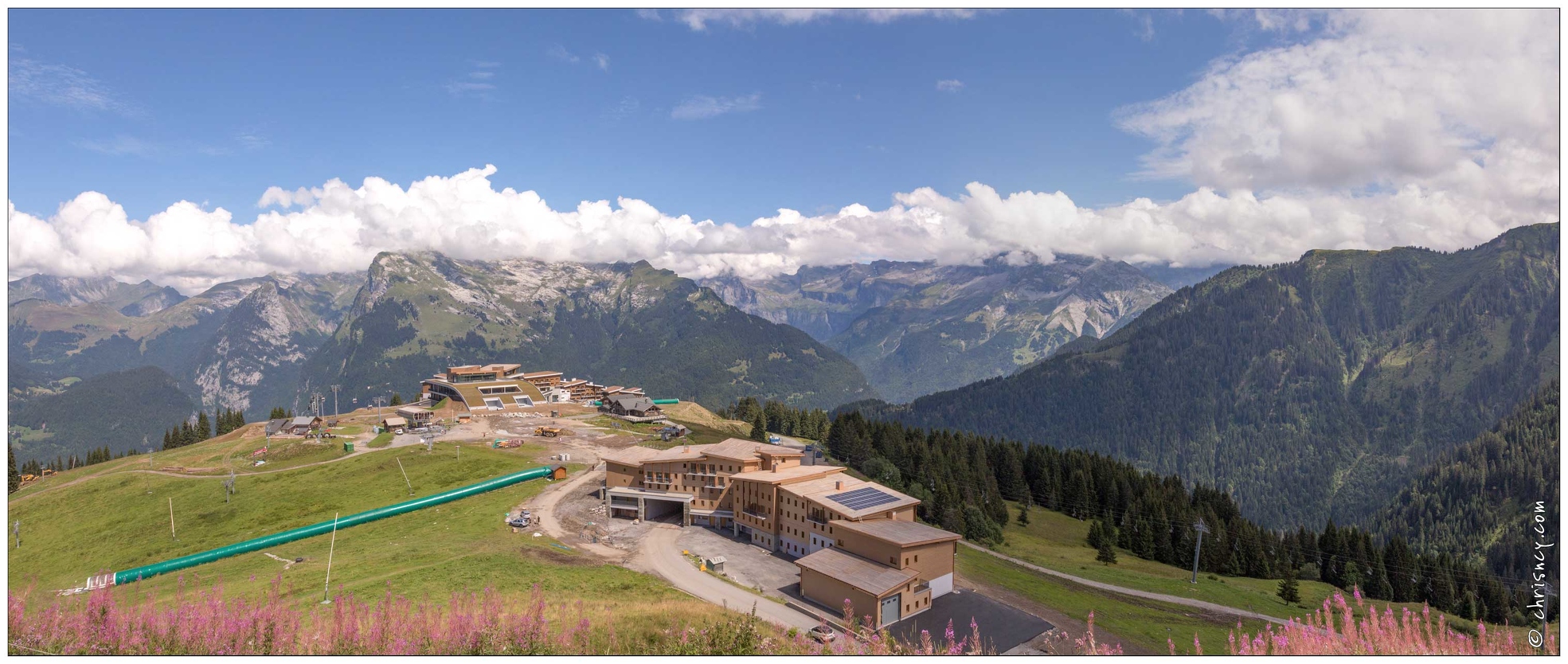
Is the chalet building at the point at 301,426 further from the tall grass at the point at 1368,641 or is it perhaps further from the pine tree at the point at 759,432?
the tall grass at the point at 1368,641

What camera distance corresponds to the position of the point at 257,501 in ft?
304

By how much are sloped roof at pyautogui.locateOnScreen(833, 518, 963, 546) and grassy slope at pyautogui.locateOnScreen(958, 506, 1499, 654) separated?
11.3 metres

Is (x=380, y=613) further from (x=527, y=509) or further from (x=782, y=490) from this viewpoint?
(x=527, y=509)

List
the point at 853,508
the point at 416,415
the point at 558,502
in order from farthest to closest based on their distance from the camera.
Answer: the point at 416,415, the point at 558,502, the point at 853,508

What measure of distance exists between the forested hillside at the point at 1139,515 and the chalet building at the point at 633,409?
45.0 meters

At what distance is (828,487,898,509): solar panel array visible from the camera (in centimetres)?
6856

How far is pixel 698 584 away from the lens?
6144 cm

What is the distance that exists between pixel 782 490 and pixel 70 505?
Answer: 333ft

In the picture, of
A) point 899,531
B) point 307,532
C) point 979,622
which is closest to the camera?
point 979,622

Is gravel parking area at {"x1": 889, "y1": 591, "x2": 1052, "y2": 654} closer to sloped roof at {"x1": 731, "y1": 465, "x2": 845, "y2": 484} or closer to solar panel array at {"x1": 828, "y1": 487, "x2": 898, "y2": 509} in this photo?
solar panel array at {"x1": 828, "y1": 487, "x2": 898, "y2": 509}

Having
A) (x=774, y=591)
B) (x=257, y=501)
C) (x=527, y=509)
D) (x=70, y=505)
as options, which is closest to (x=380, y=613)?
(x=774, y=591)

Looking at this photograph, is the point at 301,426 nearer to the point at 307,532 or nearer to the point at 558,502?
the point at 307,532

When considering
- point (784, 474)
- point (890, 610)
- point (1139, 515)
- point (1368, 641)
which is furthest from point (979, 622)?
point (1139, 515)

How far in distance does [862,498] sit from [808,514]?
5.65 metres
